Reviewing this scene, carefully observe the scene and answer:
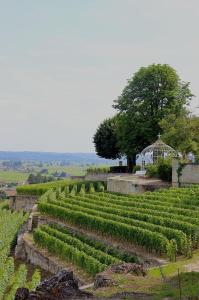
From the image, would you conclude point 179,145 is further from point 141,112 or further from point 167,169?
point 141,112

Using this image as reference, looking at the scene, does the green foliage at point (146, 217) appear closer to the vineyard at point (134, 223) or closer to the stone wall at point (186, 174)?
the vineyard at point (134, 223)

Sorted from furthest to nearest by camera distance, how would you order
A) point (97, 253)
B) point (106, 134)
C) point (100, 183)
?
point (106, 134), point (100, 183), point (97, 253)

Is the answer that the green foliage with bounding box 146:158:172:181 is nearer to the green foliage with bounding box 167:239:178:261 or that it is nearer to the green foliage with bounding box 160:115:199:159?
the green foliage with bounding box 160:115:199:159

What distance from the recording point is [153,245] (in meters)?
21.1

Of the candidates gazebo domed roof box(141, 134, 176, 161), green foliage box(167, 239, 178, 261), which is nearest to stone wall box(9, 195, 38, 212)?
gazebo domed roof box(141, 134, 176, 161)

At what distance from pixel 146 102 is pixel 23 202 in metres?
17.5

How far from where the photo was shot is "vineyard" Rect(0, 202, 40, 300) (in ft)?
68.4

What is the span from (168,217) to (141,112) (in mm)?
30304

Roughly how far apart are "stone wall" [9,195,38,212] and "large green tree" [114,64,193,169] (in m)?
11.6

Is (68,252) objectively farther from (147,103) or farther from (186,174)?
(147,103)

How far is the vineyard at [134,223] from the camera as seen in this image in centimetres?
2081

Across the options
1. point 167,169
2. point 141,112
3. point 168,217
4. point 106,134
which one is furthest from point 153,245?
point 106,134

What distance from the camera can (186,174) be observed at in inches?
1332

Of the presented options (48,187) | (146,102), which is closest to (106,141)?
(146,102)
